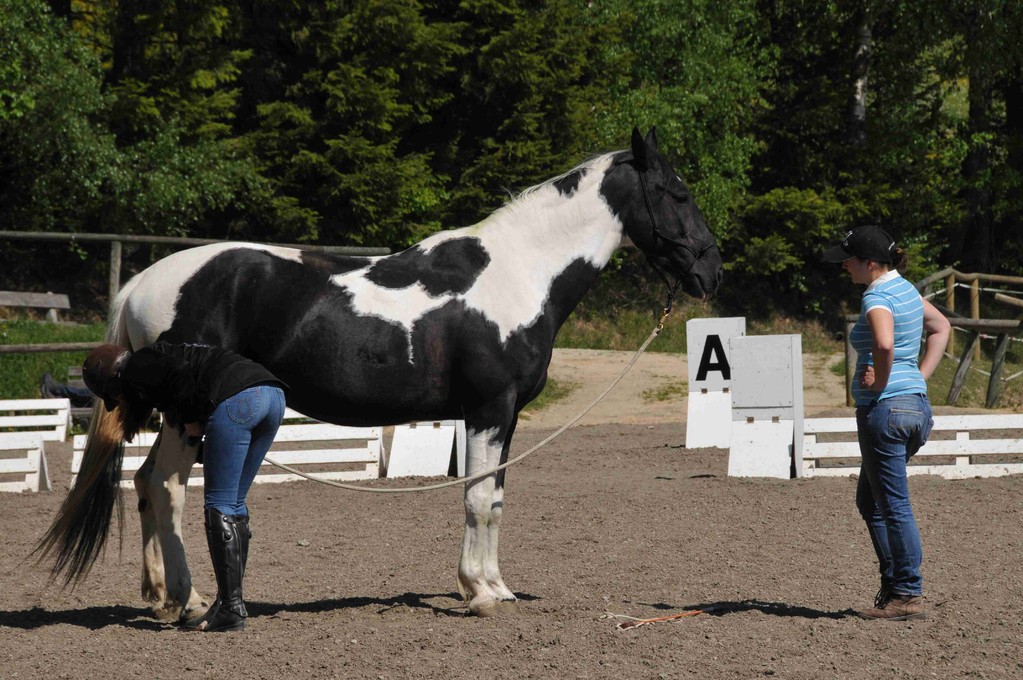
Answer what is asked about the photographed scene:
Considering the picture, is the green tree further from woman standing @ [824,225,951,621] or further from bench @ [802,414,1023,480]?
woman standing @ [824,225,951,621]

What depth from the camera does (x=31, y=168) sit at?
65.5 ft

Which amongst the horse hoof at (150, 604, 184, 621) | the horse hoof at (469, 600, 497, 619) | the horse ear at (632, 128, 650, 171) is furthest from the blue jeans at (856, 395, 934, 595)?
the horse hoof at (150, 604, 184, 621)

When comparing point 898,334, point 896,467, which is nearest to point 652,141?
point 898,334

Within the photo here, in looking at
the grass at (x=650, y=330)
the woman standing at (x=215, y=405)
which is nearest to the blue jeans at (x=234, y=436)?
the woman standing at (x=215, y=405)

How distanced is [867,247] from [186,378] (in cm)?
316

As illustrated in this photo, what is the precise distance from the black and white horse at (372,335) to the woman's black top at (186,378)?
52 cm

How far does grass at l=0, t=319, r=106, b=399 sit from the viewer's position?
1421cm

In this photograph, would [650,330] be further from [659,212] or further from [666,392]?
[659,212]

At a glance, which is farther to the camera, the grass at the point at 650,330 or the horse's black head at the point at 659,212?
the grass at the point at 650,330

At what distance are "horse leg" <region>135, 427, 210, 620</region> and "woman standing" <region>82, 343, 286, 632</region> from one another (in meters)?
0.39

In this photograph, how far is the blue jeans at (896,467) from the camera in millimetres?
5332

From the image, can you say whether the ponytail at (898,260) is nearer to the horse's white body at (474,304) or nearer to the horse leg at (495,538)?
the horse's white body at (474,304)

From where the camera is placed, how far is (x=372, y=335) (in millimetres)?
5715

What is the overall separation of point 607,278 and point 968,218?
8.49m
